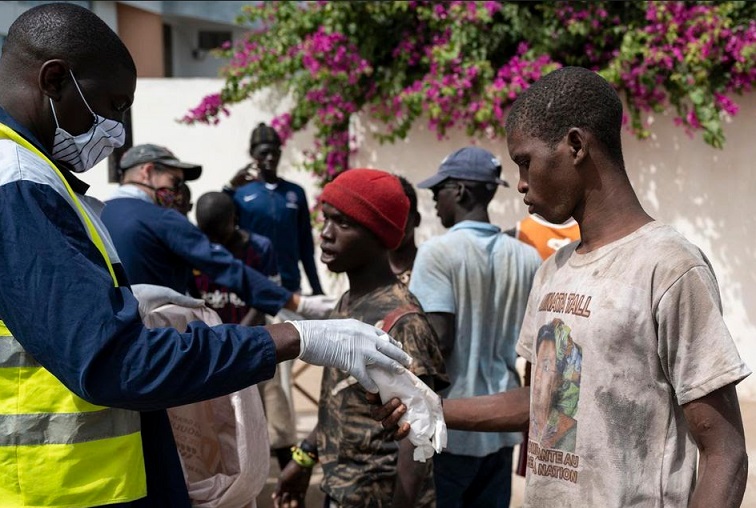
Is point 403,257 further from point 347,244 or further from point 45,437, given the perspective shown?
point 45,437

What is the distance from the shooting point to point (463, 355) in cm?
412

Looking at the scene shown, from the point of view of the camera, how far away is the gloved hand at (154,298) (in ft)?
9.08

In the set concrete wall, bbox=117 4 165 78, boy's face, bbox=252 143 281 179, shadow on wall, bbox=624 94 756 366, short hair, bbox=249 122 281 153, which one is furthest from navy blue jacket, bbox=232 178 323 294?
concrete wall, bbox=117 4 165 78

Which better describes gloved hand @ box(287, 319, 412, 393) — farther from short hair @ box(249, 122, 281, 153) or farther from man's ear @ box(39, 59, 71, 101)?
short hair @ box(249, 122, 281, 153)

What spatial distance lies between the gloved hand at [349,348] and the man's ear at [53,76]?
0.75 m

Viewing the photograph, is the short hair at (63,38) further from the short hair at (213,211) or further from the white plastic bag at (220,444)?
the short hair at (213,211)

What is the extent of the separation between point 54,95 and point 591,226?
4.18ft

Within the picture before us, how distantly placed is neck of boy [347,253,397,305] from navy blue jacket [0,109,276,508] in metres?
1.15

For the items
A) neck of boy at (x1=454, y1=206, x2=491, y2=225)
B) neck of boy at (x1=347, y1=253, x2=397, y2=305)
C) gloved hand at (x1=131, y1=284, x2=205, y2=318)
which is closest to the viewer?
gloved hand at (x1=131, y1=284, x2=205, y2=318)

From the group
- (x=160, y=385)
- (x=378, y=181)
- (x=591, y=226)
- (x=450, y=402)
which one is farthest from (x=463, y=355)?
(x=160, y=385)

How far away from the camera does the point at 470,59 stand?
8.25 m

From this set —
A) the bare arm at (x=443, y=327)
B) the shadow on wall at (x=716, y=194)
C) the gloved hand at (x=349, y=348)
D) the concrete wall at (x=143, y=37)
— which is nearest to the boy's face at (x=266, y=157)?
the shadow on wall at (x=716, y=194)

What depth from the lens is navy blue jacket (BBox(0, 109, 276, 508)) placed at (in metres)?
1.88

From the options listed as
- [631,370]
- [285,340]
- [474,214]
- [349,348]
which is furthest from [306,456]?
[631,370]
